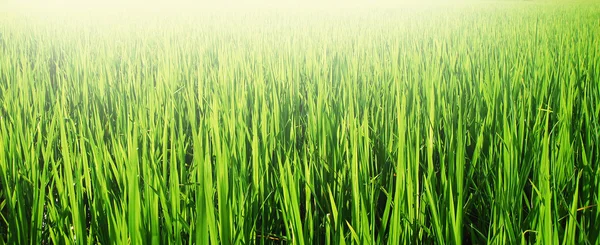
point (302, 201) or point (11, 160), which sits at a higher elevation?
point (11, 160)

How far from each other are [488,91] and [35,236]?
1079mm

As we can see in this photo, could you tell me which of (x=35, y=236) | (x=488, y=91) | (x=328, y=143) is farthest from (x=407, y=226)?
A: (x=488, y=91)

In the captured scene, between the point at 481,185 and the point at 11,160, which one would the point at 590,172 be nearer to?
the point at 481,185

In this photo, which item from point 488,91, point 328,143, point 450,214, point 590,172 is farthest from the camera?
point 488,91

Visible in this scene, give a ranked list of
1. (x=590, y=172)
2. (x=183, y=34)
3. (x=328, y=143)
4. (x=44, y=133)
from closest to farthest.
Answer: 1. (x=590, y=172)
2. (x=328, y=143)
3. (x=44, y=133)
4. (x=183, y=34)

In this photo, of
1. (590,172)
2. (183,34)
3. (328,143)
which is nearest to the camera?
(590,172)

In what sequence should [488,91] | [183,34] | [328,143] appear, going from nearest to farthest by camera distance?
[328,143]
[488,91]
[183,34]

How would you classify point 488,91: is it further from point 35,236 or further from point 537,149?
point 35,236

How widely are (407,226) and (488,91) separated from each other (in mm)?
787

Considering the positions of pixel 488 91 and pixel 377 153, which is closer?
pixel 377 153

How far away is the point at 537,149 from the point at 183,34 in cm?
315

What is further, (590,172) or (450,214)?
(590,172)

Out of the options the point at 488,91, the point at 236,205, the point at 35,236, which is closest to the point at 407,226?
the point at 236,205

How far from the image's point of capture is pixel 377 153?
3.33ft
